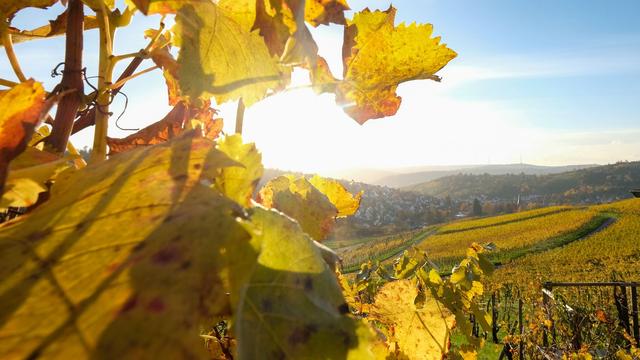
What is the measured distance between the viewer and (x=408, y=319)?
146 centimetres

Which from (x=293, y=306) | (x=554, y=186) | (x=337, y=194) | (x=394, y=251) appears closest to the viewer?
(x=293, y=306)

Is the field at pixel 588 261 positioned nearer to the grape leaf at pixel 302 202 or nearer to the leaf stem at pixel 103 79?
the grape leaf at pixel 302 202

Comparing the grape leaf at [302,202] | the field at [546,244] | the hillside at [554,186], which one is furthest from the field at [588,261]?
the hillside at [554,186]

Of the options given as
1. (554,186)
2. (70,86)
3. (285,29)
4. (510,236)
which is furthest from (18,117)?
(554,186)

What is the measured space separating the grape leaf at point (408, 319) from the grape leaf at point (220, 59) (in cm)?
102

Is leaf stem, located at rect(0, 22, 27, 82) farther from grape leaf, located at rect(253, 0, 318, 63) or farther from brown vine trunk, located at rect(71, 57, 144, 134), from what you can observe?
grape leaf, located at rect(253, 0, 318, 63)

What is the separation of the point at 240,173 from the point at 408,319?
1.14 metres

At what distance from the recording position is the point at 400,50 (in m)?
0.71

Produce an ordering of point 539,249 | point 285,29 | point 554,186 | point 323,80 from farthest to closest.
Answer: point 554,186
point 539,249
point 323,80
point 285,29

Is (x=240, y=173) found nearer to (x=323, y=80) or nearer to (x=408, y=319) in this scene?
(x=323, y=80)

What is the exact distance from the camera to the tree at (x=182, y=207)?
27 cm

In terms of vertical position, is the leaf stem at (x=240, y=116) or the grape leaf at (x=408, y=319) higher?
the leaf stem at (x=240, y=116)

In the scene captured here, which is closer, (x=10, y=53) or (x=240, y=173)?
(x=240, y=173)

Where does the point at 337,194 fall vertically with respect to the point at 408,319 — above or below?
above
